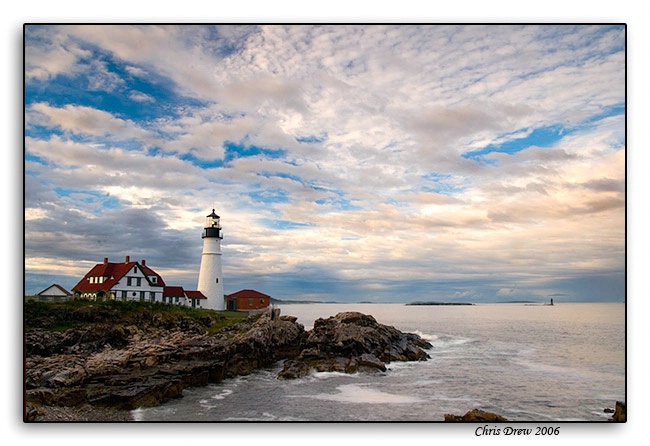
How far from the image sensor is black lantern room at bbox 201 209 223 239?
7.15m

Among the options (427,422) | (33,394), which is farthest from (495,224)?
(33,394)

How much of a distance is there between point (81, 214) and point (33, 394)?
2381 mm

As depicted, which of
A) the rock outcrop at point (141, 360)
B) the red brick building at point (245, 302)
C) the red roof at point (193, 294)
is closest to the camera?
the rock outcrop at point (141, 360)

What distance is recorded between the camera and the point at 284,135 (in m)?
6.67

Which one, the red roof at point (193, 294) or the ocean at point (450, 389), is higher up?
the red roof at point (193, 294)

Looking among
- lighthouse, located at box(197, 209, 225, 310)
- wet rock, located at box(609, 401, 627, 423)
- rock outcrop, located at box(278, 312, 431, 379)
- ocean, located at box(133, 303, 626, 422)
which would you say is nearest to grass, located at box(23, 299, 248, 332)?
lighthouse, located at box(197, 209, 225, 310)

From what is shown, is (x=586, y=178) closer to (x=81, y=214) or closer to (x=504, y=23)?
(x=504, y=23)

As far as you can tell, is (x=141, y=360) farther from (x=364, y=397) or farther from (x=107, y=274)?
(x=364, y=397)

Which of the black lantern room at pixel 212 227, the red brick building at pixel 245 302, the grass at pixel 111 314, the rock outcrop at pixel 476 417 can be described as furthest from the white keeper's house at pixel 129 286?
the rock outcrop at pixel 476 417

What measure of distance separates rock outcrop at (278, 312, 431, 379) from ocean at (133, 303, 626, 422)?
0.31 metres

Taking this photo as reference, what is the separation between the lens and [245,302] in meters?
12.0

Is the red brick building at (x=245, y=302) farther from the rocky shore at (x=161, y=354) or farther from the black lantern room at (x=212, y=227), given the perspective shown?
the black lantern room at (x=212, y=227)

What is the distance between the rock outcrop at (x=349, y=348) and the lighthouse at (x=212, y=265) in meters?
2.48

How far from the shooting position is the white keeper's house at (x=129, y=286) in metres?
7.87
